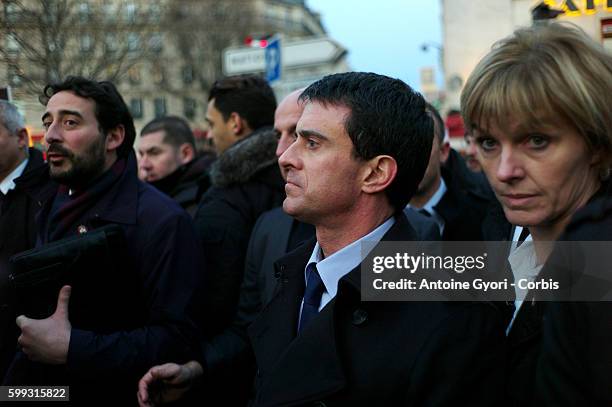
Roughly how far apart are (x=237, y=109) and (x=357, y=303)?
9.24 ft

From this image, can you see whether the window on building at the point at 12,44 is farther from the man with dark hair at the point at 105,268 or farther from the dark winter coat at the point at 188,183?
the dark winter coat at the point at 188,183

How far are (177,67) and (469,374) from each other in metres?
39.3

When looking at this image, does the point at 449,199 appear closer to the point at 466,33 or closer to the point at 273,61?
the point at 273,61

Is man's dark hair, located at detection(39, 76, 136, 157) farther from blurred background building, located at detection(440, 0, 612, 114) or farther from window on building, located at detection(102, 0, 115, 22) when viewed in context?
blurred background building, located at detection(440, 0, 612, 114)

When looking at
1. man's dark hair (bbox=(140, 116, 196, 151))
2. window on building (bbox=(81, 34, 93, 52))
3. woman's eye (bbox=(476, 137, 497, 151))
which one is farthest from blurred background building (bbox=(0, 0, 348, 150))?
woman's eye (bbox=(476, 137, 497, 151))

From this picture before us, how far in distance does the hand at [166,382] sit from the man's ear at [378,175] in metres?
1.25

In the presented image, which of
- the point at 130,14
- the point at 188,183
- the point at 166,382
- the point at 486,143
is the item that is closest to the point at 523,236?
the point at 486,143

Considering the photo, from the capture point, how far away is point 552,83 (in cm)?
179

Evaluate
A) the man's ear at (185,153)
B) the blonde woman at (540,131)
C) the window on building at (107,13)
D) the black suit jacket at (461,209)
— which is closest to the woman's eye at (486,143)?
the blonde woman at (540,131)

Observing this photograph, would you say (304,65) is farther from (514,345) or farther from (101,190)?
(514,345)

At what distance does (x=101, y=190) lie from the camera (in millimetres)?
3260

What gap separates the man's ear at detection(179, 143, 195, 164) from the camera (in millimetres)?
6395

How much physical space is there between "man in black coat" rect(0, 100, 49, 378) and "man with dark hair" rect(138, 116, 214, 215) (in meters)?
1.77

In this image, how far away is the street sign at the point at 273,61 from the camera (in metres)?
8.10
